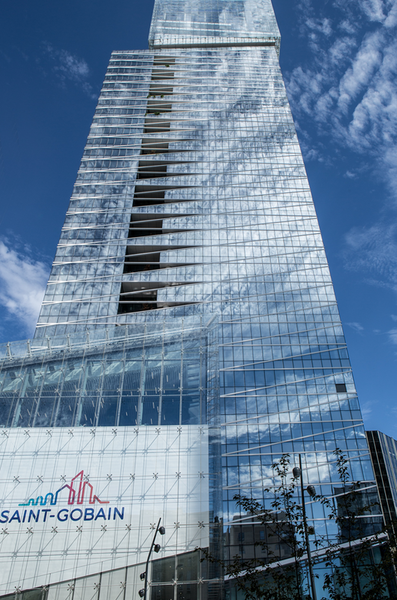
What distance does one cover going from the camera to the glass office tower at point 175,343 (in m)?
23.8

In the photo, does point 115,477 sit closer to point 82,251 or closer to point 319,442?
point 319,442

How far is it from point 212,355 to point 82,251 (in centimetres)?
2668

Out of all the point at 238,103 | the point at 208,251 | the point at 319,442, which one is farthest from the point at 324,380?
the point at 238,103

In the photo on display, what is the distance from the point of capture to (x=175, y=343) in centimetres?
3070

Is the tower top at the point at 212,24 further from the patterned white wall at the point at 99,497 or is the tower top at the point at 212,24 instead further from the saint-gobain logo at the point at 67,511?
the saint-gobain logo at the point at 67,511

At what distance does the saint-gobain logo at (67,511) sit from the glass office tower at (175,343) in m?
0.08

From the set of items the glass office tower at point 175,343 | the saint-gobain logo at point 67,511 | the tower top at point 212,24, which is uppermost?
the tower top at point 212,24

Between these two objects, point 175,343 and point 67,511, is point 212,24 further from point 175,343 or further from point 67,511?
point 67,511

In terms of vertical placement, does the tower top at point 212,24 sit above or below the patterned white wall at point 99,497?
above

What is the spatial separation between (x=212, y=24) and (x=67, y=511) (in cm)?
9135

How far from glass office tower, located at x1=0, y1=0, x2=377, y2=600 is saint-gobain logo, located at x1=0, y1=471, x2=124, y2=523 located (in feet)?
0.27

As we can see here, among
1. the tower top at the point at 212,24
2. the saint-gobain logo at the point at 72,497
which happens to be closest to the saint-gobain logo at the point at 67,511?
the saint-gobain logo at the point at 72,497

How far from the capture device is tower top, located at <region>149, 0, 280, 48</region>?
82625mm

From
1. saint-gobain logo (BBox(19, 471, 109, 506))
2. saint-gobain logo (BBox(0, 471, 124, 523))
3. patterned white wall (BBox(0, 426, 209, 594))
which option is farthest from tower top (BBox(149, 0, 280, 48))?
saint-gobain logo (BBox(0, 471, 124, 523))
